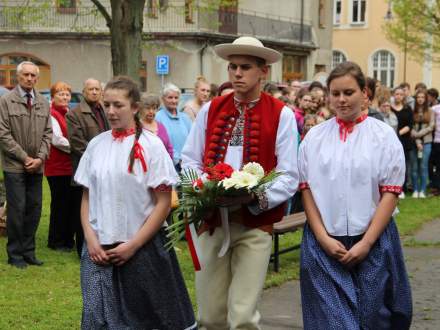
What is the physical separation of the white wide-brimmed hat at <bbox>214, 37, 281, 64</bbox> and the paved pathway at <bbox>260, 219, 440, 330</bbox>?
2.58 m

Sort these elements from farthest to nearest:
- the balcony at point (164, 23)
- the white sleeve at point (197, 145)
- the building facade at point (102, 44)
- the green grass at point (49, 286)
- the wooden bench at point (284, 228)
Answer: the building facade at point (102, 44)
the balcony at point (164, 23)
the wooden bench at point (284, 228)
the green grass at point (49, 286)
the white sleeve at point (197, 145)

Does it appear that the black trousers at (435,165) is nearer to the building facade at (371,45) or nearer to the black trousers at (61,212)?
the black trousers at (61,212)

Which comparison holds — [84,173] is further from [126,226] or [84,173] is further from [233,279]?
[233,279]

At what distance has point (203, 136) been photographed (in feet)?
18.5

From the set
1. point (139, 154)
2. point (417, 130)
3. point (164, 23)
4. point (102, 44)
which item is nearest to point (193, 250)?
point (139, 154)

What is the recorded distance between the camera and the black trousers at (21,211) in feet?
29.7

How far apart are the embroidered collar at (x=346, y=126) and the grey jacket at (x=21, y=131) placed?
15.2ft

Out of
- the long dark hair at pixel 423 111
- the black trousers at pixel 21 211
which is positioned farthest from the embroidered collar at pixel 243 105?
the long dark hair at pixel 423 111

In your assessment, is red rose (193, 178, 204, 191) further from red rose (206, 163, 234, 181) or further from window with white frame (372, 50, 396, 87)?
window with white frame (372, 50, 396, 87)

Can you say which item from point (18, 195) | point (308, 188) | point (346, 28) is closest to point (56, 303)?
point (18, 195)

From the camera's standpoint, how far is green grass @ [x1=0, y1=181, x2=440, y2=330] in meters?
7.06

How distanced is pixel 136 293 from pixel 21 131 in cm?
423

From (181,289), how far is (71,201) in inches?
192

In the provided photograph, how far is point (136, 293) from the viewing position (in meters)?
5.36
